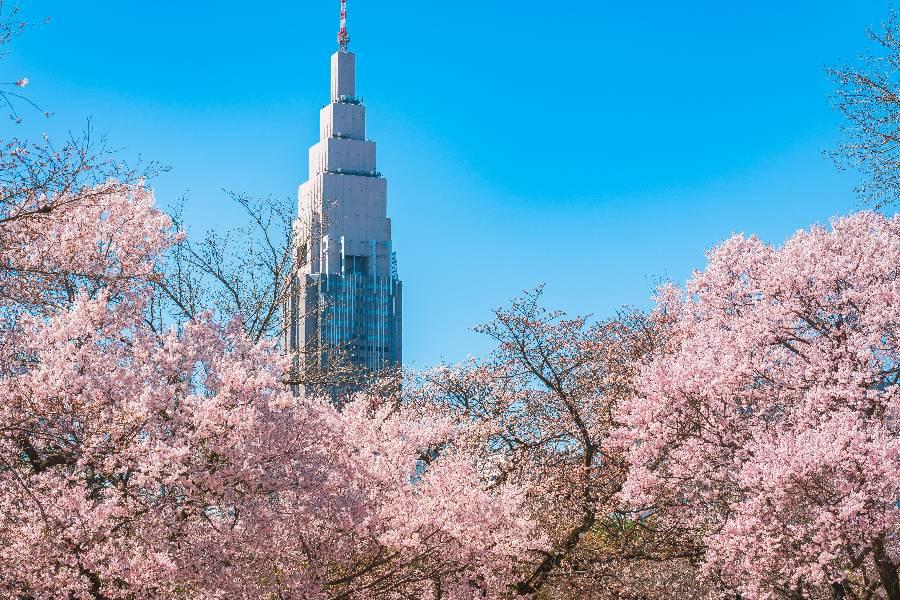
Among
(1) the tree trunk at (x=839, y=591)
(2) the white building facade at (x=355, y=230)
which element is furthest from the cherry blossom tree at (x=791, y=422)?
(2) the white building facade at (x=355, y=230)

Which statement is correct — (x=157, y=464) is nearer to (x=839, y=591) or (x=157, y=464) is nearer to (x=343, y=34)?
(x=839, y=591)

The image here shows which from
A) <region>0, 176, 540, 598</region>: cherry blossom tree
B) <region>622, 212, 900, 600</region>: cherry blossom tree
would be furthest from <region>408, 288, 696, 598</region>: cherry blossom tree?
<region>0, 176, 540, 598</region>: cherry blossom tree

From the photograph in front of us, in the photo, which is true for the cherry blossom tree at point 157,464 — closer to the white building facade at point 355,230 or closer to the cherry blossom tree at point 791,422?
the cherry blossom tree at point 791,422

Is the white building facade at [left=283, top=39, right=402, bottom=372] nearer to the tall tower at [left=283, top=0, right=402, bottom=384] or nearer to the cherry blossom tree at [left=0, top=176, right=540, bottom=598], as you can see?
the tall tower at [left=283, top=0, right=402, bottom=384]

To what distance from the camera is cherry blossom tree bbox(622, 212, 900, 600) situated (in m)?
14.6

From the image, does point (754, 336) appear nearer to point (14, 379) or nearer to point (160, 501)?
point (160, 501)

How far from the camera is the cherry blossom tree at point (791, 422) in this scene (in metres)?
14.6

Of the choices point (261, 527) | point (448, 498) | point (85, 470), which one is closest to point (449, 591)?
point (448, 498)

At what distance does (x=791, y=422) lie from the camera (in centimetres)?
1669

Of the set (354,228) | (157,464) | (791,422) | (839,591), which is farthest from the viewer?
(354,228)

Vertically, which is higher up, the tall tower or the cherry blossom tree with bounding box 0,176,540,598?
the tall tower

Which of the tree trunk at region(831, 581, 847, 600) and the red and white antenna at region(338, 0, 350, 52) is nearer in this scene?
the tree trunk at region(831, 581, 847, 600)

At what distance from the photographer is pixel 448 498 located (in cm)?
1614

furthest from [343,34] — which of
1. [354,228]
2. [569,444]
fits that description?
[569,444]
